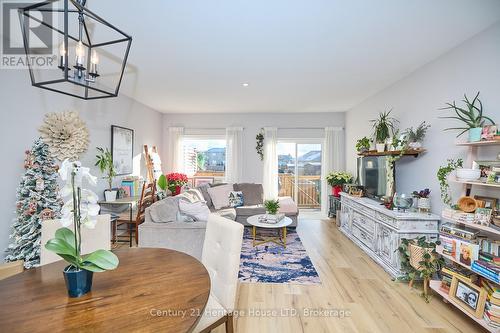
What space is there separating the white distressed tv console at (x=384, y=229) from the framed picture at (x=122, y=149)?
429cm

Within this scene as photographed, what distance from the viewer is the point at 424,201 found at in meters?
2.90

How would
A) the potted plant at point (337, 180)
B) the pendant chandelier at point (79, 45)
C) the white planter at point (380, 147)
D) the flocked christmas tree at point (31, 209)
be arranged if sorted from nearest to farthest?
the pendant chandelier at point (79, 45)
the flocked christmas tree at point (31, 209)
the white planter at point (380, 147)
the potted plant at point (337, 180)

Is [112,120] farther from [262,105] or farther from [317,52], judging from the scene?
[317,52]

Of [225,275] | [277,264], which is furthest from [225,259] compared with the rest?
[277,264]

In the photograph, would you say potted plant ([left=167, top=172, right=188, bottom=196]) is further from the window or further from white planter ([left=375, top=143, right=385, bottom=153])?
white planter ([left=375, top=143, right=385, bottom=153])

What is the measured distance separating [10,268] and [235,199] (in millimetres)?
3565

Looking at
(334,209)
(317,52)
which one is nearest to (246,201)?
(334,209)

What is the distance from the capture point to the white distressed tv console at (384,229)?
9.26 ft

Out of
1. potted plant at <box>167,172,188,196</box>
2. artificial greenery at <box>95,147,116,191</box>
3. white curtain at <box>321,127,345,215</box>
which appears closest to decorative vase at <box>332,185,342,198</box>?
white curtain at <box>321,127,345,215</box>

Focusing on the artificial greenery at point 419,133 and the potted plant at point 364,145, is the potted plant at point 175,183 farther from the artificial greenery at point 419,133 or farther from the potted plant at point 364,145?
the artificial greenery at point 419,133

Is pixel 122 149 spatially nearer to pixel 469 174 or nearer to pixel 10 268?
pixel 10 268

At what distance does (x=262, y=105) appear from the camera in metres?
5.38

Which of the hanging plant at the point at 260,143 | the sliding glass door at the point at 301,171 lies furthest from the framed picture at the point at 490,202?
the hanging plant at the point at 260,143

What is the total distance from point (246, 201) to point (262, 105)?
2.20 metres
